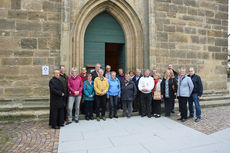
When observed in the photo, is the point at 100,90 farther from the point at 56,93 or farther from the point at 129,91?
the point at 56,93

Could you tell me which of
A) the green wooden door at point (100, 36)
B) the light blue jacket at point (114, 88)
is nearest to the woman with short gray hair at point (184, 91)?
the light blue jacket at point (114, 88)

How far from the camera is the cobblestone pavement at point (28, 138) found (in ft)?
10.3

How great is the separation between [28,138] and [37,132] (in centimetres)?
37

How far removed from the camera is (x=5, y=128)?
14.2 ft

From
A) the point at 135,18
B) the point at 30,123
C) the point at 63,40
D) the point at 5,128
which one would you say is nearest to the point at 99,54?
the point at 63,40

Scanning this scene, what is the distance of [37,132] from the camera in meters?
4.01

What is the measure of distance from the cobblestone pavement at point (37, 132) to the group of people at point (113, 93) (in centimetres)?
33

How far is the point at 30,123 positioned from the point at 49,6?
153 inches

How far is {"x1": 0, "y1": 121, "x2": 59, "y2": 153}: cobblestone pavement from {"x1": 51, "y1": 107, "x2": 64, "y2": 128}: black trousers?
21 cm

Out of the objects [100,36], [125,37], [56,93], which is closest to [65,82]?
[56,93]

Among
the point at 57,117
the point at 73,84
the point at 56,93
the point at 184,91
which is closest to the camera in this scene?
the point at 56,93

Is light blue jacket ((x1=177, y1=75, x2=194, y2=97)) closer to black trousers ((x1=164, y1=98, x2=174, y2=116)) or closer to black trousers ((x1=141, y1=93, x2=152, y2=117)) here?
black trousers ((x1=164, y1=98, x2=174, y2=116))

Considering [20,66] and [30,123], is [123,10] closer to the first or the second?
[20,66]

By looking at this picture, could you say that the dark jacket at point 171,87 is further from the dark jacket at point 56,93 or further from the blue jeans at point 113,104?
the dark jacket at point 56,93
